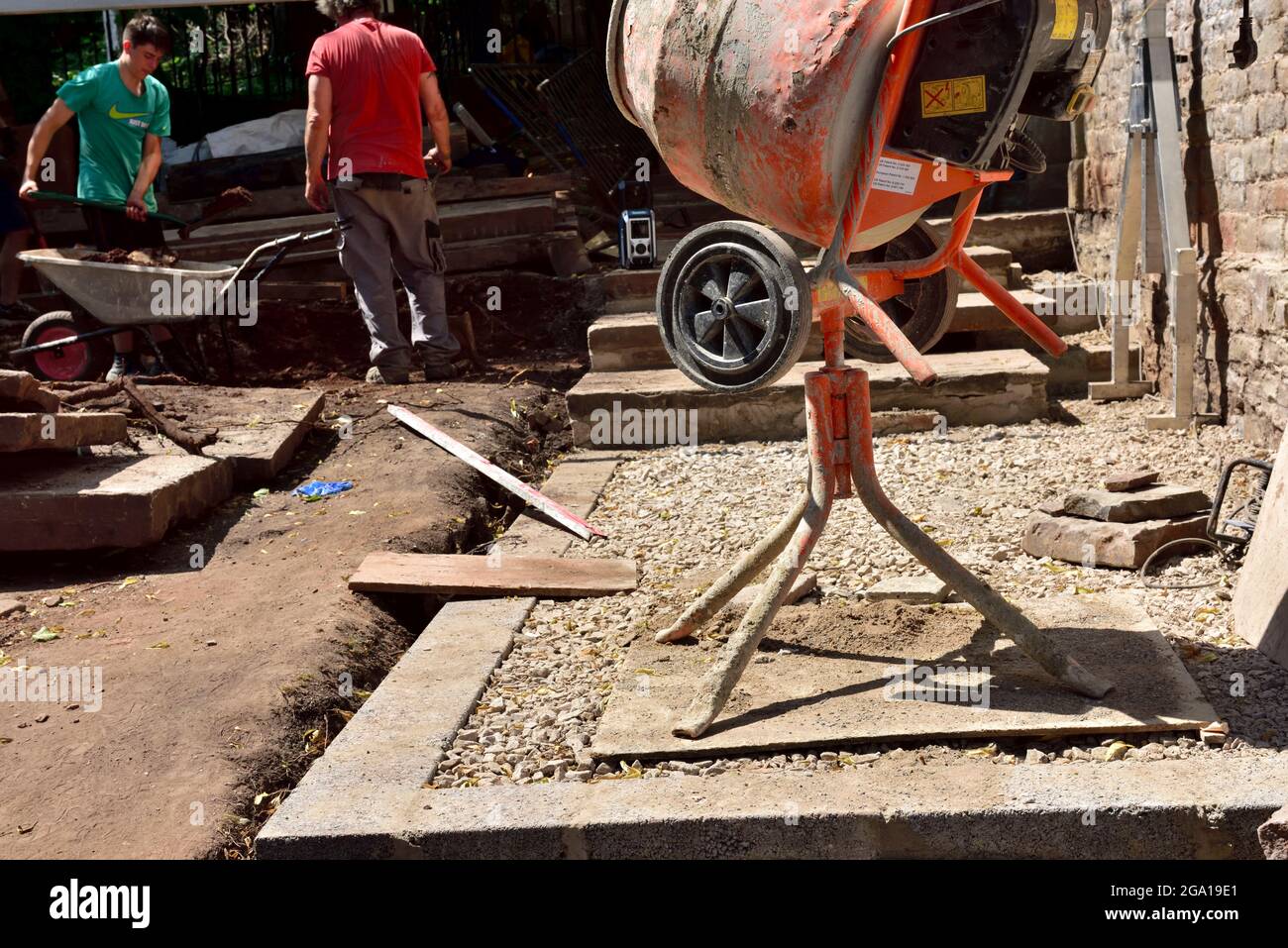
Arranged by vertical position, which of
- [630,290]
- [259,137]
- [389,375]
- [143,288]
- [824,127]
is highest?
[259,137]

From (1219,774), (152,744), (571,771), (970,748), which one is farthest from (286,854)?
(1219,774)

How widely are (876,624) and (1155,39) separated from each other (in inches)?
165

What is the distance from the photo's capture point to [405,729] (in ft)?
11.7

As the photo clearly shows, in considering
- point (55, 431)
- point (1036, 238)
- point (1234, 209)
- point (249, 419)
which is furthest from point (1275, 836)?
point (1036, 238)

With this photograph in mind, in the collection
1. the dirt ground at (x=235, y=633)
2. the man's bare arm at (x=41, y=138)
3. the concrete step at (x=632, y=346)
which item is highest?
the man's bare arm at (x=41, y=138)

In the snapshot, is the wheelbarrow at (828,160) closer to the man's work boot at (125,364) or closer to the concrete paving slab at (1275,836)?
the concrete paving slab at (1275,836)

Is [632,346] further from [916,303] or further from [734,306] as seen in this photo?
[734,306]

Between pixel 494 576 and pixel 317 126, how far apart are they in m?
4.00

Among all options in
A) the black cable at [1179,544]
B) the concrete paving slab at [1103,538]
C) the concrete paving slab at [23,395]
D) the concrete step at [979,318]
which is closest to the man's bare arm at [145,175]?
the concrete paving slab at [23,395]

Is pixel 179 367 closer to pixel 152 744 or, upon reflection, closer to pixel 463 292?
pixel 463 292

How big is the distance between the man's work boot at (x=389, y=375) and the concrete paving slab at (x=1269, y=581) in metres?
5.47

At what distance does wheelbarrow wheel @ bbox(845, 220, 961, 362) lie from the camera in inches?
153

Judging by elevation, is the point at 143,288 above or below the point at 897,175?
below

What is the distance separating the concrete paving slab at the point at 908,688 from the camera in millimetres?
3252
